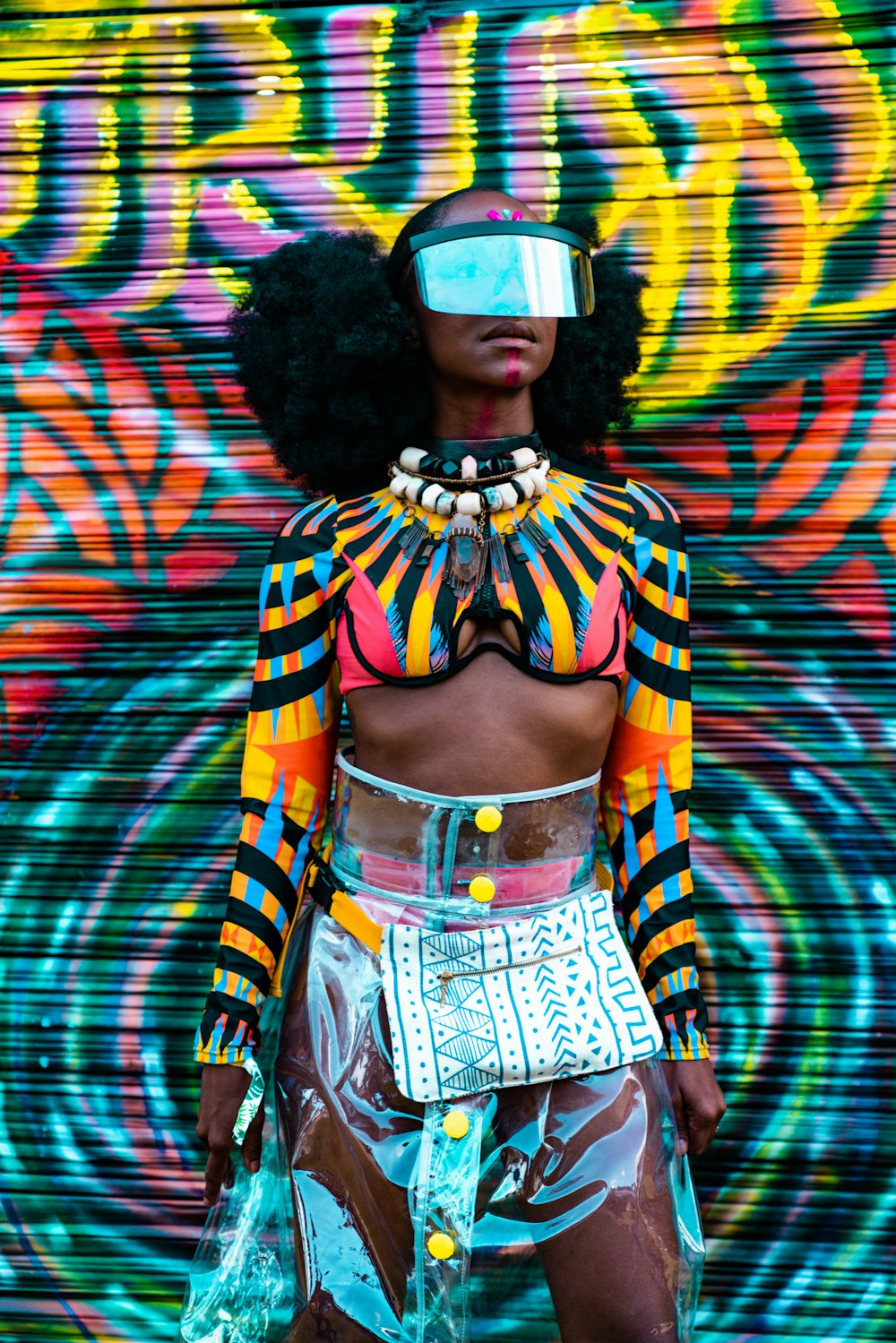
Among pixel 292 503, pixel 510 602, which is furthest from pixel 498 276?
pixel 292 503

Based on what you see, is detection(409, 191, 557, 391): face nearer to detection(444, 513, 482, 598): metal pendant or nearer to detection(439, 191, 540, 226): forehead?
detection(439, 191, 540, 226): forehead

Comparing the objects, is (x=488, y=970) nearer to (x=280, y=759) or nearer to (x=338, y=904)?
(x=338, y=904)

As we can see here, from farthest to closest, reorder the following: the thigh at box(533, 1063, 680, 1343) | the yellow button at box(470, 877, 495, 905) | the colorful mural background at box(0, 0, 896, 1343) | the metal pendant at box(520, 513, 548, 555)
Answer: the colorful mural background at box(0, 0, 896, 1343) < the metal pendant at box(520, 513, 548, 555) < the yellow button at box(470, 877, 495, 905) < the thigh at box(533, 1063, 680, 1343)

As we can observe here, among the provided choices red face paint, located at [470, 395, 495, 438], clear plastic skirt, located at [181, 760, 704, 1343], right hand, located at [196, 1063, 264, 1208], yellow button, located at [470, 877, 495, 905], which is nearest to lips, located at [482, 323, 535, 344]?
red face paint, located at [470, 395, 495, 438]

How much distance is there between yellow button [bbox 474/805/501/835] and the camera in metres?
1.77

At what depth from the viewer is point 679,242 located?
2508 mm

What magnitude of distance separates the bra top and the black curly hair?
0.70ft

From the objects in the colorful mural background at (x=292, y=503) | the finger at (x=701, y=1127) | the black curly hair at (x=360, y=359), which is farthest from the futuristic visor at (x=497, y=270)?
the finger at (x=701, y=1127)

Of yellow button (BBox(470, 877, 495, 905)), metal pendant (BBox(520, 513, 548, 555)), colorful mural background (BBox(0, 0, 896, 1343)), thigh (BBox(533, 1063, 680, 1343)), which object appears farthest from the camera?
colorful mural background (BBox(0, 0, 896, 1343))

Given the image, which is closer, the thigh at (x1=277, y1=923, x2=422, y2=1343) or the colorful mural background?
the thigh at (x1=277, y1=923, x2=422, y2=1343)

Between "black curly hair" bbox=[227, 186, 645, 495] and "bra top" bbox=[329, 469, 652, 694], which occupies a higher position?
"black curly hair" bbox=[227, 186, 645, 495]

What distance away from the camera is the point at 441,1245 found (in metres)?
1.72

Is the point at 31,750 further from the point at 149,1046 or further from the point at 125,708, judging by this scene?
the point at 149,1046

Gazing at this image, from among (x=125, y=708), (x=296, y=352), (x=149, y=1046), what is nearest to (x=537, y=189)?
(x=296, y=352)
